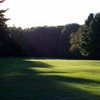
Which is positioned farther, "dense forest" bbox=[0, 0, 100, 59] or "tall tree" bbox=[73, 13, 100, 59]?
"dense forest" bbox=[0, 0, 100, 59]

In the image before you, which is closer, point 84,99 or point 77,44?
A: point 84,99

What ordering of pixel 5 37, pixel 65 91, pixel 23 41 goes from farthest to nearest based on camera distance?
pixel 23 41 < pixel 5 37 < pixel 65 91

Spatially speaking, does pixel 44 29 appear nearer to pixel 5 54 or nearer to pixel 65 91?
pixel 5 54

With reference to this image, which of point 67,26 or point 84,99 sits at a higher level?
point 67,26

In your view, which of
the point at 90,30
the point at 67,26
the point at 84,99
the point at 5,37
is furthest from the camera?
the point at 67,26

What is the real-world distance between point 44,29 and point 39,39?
6839mm

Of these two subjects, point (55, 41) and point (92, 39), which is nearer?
point (92, 39)

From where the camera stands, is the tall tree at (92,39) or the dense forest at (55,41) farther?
the dense forest at (55,41)

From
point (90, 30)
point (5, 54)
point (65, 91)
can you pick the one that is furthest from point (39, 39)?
point (65, 91)

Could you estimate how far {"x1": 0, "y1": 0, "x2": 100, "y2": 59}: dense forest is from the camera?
82.6 meters

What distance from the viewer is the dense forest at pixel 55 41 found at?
271 feet

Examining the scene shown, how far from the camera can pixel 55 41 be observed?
4961 inches

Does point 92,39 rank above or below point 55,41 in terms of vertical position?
below

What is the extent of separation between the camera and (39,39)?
128 metres
